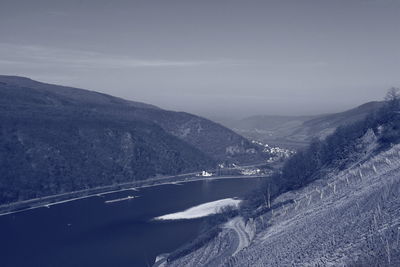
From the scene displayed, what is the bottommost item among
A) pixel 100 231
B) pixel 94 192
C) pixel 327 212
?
pixel 100 231

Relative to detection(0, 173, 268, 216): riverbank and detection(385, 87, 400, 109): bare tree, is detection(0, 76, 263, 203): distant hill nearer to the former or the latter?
detection(0, 173, 268, 216): riverbank

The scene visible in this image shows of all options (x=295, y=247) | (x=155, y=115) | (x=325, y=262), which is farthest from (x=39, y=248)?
(x=155, y=115)

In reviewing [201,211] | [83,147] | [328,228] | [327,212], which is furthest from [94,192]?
[328,228]

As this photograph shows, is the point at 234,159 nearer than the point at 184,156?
No

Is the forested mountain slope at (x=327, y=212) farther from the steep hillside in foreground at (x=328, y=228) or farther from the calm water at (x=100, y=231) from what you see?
the calm water at (x=100, y=231)

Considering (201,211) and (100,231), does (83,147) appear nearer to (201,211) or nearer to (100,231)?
(201,211)

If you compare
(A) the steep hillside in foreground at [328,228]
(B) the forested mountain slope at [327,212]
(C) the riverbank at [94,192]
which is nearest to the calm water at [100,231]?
(C) the riverbank at [94,192]

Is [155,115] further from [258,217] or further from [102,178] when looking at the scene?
[258,217]
